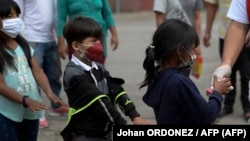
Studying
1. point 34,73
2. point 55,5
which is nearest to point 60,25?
point 55,5

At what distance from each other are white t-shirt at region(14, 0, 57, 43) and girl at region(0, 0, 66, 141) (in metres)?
1.78

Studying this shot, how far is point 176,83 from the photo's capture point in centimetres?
320

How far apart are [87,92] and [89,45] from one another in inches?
13.3

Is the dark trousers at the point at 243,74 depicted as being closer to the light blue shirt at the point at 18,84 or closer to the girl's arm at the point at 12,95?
the light blue shirt at the point at 18,84

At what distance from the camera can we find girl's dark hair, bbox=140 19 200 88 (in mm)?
3289

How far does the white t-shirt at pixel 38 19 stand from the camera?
19.5ft

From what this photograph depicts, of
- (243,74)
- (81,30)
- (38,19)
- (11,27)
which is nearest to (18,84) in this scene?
(11,27)

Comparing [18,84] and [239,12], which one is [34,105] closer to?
[18,84]

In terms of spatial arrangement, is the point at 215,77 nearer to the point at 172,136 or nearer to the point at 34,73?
the point at 172,136

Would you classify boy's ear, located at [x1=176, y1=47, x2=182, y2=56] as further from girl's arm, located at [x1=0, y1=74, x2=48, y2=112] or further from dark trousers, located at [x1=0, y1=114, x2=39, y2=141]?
dark trousers, located at [x1=0, y1=114, x2=39, y2=141]

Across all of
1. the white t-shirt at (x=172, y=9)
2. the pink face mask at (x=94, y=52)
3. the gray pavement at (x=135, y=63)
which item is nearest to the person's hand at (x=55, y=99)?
the pink face mask at (x=94, y=52)

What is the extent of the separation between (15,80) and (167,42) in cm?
122

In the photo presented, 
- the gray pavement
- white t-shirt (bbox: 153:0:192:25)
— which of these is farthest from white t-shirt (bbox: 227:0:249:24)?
the gray pavement

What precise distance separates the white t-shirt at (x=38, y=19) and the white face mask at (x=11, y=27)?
1.83 meters
